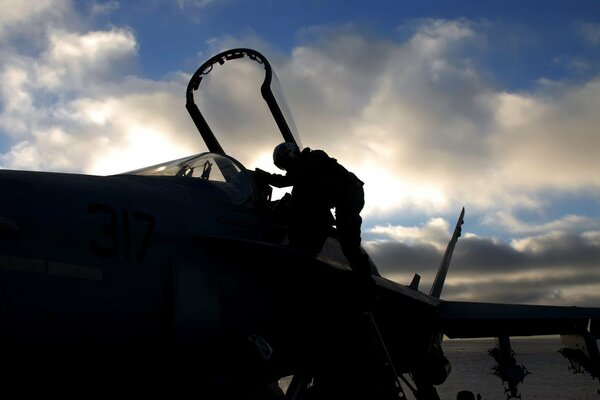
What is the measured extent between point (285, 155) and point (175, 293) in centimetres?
303

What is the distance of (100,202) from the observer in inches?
148

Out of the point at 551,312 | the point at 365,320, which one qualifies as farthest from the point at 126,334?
the point at 551,312

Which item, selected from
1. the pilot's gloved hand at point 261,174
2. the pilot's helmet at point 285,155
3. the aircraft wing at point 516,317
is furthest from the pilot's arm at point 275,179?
the aircraft wing at point 516,317

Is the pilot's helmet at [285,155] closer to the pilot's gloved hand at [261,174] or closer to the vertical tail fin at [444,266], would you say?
the pilot's gloved hand at [261,174]

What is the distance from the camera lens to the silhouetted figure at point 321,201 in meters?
5.66

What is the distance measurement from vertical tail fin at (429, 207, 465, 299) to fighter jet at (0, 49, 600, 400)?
5725mm

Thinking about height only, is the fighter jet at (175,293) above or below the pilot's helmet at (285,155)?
below

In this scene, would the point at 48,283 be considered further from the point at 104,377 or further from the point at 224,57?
the point at 224,57

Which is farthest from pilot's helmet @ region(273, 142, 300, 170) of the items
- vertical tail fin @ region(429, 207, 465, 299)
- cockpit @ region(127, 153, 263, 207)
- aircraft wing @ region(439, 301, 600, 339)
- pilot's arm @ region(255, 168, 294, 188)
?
vertical tail fin @ region(429, 207, 465, 299)

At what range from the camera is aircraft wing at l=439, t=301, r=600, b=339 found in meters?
9.35

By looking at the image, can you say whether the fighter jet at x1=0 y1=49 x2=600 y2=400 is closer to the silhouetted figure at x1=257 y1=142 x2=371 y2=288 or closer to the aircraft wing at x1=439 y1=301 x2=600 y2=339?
the silhouetted figure at x1=257 y1=142 x2=371 y2=288

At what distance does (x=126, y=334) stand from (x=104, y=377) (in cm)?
31

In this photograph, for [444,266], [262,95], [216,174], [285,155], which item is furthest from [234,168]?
[444,266]

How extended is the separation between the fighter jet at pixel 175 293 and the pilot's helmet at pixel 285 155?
1.40 ft
